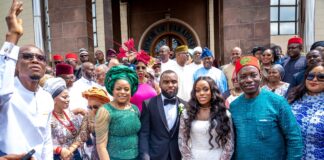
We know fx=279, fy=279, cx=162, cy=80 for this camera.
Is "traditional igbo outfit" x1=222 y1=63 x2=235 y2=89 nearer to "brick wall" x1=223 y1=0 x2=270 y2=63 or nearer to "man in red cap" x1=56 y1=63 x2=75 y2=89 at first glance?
"brick wall" x1=223 y1=0 x2=270 y2=63

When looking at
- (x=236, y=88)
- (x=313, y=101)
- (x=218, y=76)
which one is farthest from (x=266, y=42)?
(x=313, y=101)

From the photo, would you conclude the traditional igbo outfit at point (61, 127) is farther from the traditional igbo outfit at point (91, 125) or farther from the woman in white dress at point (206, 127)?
the woman in white dress at point (206, 127)

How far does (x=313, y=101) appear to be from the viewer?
9.04 ft

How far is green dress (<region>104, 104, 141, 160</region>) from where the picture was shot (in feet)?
9.34

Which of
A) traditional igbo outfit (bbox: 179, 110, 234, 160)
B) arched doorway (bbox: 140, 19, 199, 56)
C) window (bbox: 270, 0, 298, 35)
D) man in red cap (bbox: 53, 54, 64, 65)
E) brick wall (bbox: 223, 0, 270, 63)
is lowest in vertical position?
traditional igbo outfit (bbox: 179, 110, 234, 160)

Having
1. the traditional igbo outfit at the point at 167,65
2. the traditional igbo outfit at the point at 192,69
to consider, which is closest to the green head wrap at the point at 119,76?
the traditional igbo outfit at the point at 192,69

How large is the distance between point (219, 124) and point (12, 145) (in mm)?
1743

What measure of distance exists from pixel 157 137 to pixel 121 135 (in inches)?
16.0

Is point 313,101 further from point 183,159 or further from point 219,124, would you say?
point 183,159

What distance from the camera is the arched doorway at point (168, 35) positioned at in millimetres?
14227

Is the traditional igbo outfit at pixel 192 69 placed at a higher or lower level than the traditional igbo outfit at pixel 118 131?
higher

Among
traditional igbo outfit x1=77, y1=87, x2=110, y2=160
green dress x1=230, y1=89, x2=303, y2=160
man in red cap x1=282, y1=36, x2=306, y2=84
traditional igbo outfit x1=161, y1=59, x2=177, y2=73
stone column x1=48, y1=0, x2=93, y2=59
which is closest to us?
green dress x1=230, y1=89, x2=303, y2=160

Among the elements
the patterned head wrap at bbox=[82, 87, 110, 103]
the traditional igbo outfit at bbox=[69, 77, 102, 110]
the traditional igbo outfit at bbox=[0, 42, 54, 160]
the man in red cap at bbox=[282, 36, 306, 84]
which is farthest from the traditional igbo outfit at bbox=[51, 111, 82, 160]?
the man in red cap at bbox=[282, 36, 306, 84]

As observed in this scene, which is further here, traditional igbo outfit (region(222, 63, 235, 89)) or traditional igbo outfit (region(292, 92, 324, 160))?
traditional igbo outfit (region(222, 63, 235, 89))
